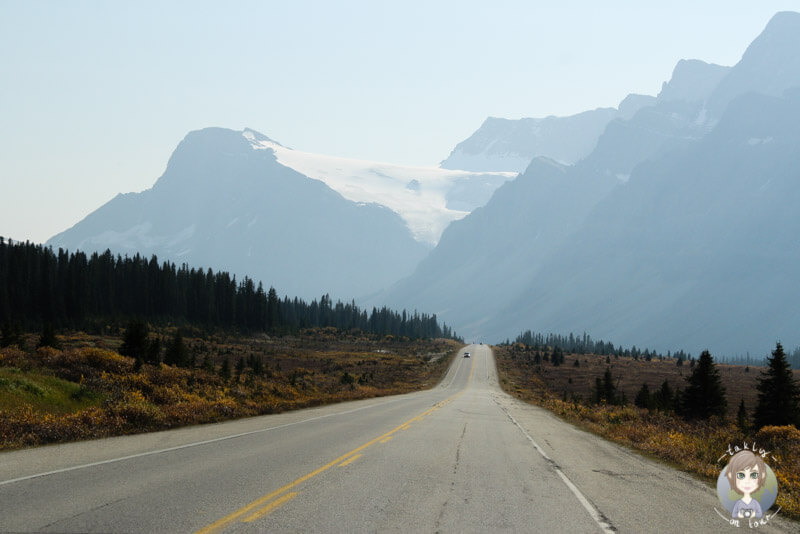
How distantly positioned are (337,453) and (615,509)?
19.8 feet

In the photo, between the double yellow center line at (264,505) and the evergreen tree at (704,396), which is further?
the evergreen tree at (704,396)

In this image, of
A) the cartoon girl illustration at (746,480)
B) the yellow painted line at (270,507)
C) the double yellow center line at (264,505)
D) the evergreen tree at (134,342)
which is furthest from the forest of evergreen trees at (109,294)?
the cartoon girl illustration at (746,480)

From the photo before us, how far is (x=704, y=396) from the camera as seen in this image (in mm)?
34125

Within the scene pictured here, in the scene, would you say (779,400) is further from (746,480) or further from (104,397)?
(104,397)

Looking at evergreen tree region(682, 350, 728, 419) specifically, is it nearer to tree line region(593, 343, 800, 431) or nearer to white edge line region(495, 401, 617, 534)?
tree line region(593, 343, 800, 431)

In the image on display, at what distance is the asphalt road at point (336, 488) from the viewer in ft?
25.2

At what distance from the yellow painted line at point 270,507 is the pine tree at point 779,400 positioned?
28.1 meters

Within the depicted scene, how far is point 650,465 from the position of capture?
14773mm

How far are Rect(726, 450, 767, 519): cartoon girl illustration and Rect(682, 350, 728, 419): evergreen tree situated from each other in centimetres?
2608

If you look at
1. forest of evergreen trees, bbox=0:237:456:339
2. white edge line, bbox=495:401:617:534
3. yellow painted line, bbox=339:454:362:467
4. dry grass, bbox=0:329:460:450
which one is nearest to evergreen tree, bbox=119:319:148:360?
dry grass, bbox=0:329:460:450

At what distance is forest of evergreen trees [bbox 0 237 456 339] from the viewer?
9538cm

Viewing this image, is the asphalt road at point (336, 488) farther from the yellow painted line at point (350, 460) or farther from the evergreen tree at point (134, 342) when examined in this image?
the evergreen tree at point (134, 342)

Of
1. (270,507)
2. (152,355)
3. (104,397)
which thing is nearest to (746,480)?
(270,507)

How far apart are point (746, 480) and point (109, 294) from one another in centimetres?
12250
